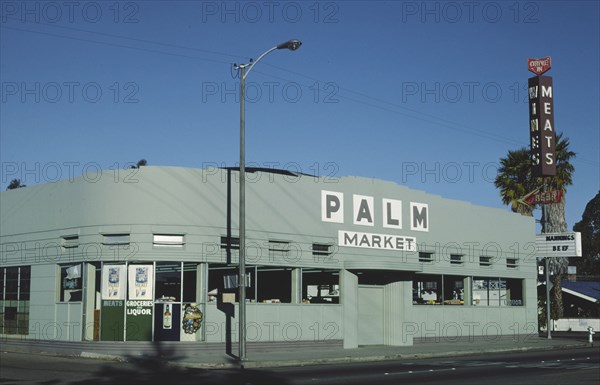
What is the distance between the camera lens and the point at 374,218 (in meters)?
34.5

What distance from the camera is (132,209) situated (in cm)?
2773

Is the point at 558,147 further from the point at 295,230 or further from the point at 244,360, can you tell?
the point at 244,360

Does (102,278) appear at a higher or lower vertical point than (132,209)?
lower

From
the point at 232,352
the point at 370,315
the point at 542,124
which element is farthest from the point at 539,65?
the point at 232,352

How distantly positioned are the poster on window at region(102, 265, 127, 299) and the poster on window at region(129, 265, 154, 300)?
25 centimetres

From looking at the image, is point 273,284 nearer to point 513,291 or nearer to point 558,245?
point 513,291

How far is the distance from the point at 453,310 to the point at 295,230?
1097 centimetres

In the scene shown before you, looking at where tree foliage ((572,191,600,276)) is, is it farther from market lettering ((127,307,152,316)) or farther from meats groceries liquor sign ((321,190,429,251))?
market lettering ((127,307,152,316))

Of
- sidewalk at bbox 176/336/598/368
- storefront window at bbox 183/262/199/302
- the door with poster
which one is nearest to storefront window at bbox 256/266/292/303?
sidewalk at bbox 176/336/598/368

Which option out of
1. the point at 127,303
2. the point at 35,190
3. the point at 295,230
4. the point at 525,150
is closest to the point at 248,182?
the point at 295,230

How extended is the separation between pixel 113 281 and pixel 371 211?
38.8 feet

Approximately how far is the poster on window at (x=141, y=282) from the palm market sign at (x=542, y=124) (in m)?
24.2

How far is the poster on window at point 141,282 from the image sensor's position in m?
27.3

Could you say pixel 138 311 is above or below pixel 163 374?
above
